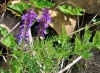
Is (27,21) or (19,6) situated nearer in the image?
(27,21)

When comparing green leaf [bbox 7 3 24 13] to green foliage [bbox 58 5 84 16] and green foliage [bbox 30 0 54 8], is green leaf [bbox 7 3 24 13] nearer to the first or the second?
green foliage [bbox 30 0 54 8]

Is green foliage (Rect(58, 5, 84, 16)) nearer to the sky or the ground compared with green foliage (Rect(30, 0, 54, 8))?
nearer to the ground

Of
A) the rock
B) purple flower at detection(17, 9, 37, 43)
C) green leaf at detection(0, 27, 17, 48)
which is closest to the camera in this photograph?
purple flower at detection(17, 9, 37, 43)

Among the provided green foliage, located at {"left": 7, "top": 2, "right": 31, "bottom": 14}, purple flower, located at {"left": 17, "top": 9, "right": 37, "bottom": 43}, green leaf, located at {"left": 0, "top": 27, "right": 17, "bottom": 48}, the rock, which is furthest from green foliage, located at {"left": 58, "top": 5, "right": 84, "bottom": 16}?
green leaf, located at {"left": 0, "top": 27, "right": 17, "bottom": 48}

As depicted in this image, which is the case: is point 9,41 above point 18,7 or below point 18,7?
below

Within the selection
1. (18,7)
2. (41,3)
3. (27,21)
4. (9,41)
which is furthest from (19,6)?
(27,21)

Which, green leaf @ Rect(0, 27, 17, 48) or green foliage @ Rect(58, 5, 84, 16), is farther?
green foliage @ Rect(58, 5, 84, 16)

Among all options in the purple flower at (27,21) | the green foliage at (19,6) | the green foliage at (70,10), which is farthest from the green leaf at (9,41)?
the green foliage at (70,10)

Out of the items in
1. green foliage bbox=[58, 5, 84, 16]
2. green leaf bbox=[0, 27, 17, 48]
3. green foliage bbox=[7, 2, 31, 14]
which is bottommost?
green leaf bbox=[0, 27, 17, 48]

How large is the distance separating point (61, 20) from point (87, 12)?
23 centimetres

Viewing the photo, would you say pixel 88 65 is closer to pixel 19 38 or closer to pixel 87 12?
pixel 87 12

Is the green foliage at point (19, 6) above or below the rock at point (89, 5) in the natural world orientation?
above

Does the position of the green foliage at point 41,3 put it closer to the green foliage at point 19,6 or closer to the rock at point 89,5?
the green foliage at point 19,6

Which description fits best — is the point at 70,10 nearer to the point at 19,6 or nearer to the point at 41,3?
the point at 41,3
